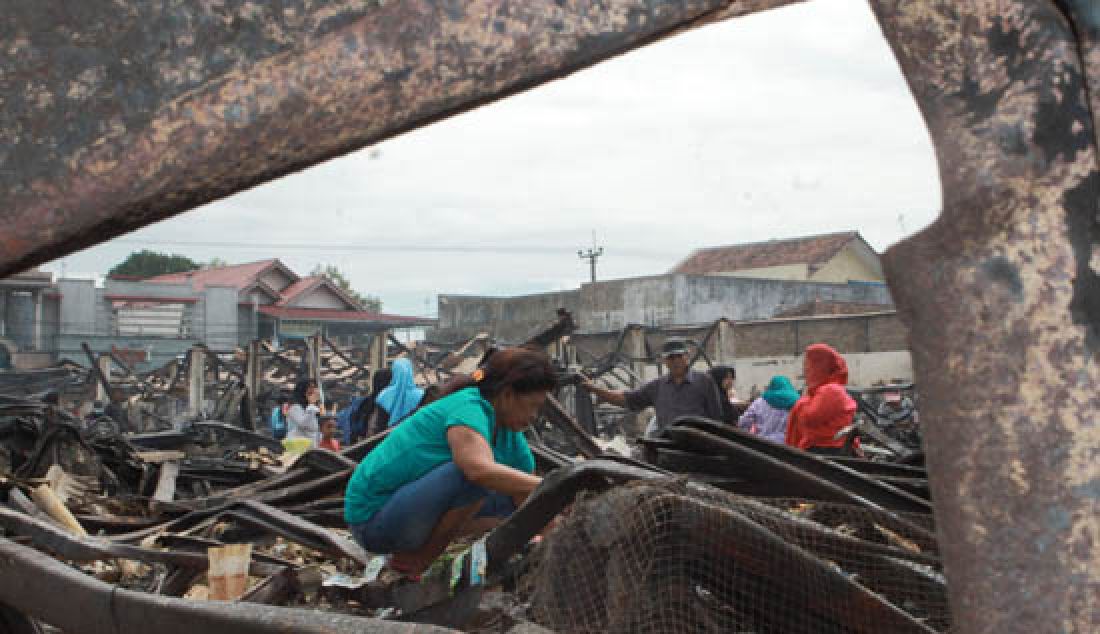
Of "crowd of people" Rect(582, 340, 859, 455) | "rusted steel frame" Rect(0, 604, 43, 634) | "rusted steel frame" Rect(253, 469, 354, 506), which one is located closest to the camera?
"rusted steel frame" Rect(0, 604, 43, 634)

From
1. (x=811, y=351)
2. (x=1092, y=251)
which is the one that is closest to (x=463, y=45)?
(x=1092, y=251)

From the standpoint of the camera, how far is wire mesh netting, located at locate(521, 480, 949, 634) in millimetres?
1963

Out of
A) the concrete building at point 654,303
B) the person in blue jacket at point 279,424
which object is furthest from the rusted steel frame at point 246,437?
the concrete building at point 654,303

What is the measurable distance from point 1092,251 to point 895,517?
52.7 inches

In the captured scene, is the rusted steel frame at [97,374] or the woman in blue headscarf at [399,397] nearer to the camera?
the woman in blue headscarf at [399,397]

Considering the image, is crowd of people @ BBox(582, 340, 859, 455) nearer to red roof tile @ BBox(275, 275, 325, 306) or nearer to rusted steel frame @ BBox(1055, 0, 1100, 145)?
rusted steel frame @ BBox(1055, 0, 1100, 145)

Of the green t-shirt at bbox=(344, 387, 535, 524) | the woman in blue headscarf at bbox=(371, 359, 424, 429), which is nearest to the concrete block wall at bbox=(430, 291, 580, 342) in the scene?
the woman in blue headscarf at bbox=(371, 359, 424, 429)

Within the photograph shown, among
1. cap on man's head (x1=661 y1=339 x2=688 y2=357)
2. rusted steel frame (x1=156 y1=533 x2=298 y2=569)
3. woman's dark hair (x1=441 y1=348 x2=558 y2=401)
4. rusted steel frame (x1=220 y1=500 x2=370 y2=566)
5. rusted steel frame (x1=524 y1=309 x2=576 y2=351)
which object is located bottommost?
rusted steel frame (x1=156 y1=533 x2=298 y2=569)

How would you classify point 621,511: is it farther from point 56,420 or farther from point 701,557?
point 56,420

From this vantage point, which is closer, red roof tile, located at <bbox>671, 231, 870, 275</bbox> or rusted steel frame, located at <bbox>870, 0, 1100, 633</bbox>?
rusted steel frame, located at <bbox>870, 0, 1100, 633</bbox>

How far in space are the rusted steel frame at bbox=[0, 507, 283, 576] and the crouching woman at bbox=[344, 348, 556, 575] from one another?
1.39ft

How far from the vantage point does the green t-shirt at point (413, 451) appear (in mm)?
3863

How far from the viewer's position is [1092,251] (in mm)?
1087

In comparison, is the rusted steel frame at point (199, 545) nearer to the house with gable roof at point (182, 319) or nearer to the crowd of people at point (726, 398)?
the crowd of people at point (726, 398)
